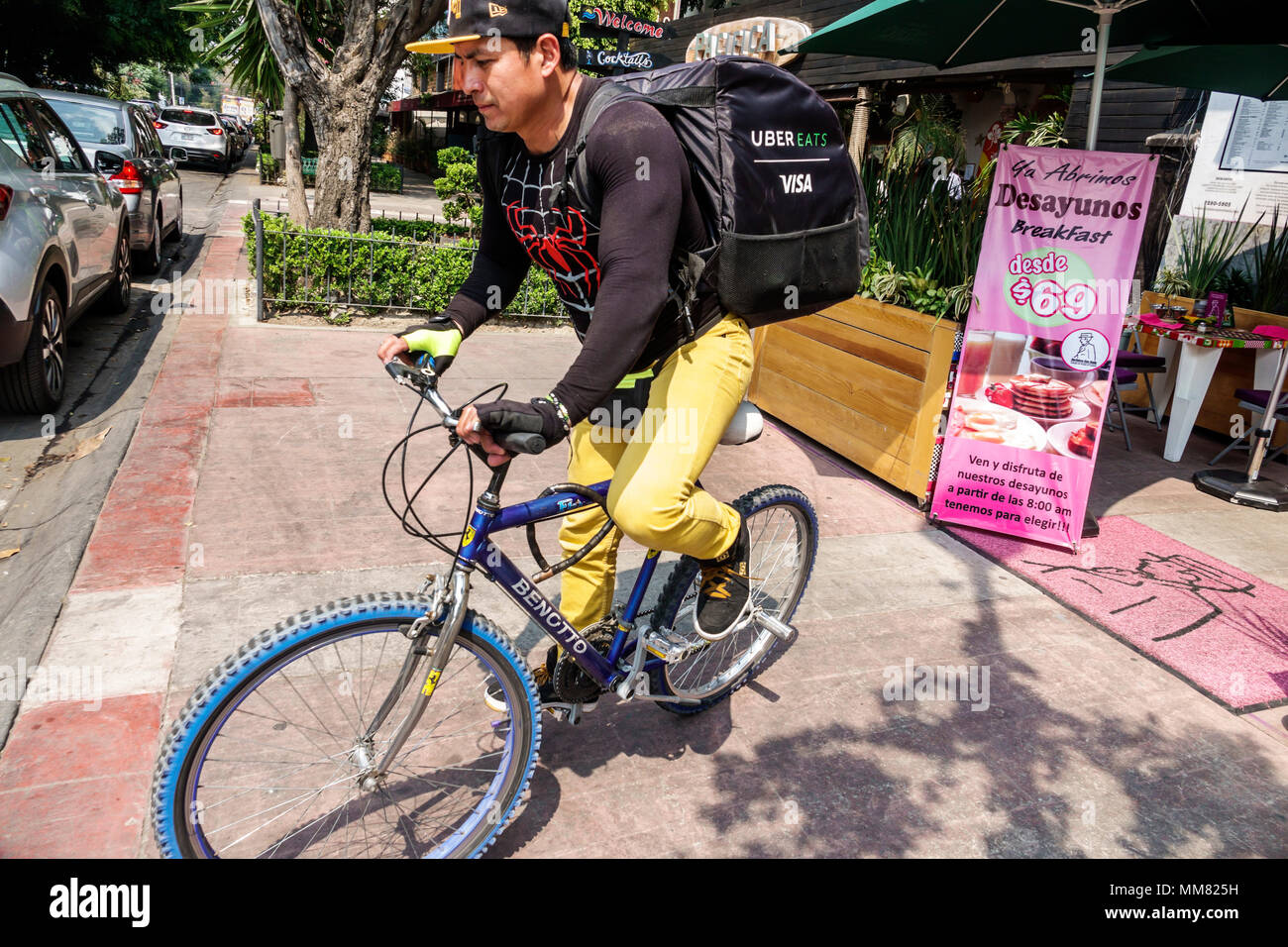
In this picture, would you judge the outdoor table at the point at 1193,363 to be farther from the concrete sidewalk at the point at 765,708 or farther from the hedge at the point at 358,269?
the hedge at the point at 358,269

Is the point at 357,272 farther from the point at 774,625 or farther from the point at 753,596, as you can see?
the point at 774,625

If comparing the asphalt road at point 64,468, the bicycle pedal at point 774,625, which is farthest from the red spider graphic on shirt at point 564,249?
the asphalt road at point 64,468

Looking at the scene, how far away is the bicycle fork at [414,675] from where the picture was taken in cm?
221

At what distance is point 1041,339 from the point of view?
200 inches

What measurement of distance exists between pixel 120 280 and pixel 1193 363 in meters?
9.29

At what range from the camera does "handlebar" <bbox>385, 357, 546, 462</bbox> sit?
2.06 m

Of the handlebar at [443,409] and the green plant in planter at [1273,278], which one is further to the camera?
the green plant in planter at [1273,278]

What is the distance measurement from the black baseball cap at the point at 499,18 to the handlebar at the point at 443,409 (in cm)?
79

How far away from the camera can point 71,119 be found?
11.0 m

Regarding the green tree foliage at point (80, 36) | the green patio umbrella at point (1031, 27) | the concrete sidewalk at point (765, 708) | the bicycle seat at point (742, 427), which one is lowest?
the concrete sidewalk at point (765, 708)

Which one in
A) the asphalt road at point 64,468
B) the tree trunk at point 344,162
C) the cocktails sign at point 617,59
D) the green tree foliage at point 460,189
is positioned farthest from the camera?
the cocktails sign at point 617,59

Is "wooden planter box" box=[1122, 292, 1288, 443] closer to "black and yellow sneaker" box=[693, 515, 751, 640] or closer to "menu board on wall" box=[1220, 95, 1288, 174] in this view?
"menu board on wall" box=[1220, 95, 1288, 174]

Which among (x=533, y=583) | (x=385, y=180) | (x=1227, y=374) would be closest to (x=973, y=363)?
(x=533, y=583)

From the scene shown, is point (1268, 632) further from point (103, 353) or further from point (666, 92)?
point (103, 353)
